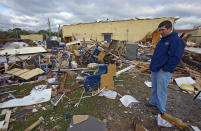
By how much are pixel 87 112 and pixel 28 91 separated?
2.71 meters

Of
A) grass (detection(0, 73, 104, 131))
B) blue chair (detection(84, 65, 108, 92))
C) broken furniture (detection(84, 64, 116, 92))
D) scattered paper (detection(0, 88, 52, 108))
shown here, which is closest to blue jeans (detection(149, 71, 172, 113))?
broken furniture (detection(84, 64, 116, 92))

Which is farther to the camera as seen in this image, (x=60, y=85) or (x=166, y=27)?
(x=60, y=85)

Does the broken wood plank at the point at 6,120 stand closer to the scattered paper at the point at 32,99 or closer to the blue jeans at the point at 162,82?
the scattered paper at the point at 32,99

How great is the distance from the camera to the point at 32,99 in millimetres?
3275

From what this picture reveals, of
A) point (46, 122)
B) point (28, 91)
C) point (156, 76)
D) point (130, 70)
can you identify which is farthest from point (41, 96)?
point (130, 70)

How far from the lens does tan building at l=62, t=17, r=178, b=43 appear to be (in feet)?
52.0

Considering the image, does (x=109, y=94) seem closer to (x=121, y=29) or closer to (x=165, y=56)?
(x=165, y=56)

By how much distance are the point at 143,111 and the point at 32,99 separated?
3606 mm

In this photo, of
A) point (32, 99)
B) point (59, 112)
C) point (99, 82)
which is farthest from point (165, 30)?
point (32, 99)

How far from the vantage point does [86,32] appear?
20812 millimetres

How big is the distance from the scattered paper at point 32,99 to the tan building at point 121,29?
11.8 metres

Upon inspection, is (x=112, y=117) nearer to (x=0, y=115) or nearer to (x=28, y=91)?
(x=0, y=115)

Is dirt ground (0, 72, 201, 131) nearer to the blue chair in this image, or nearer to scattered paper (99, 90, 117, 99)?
scattered paper (99, 90, 117, 99)

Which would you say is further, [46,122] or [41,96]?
[41,96]
